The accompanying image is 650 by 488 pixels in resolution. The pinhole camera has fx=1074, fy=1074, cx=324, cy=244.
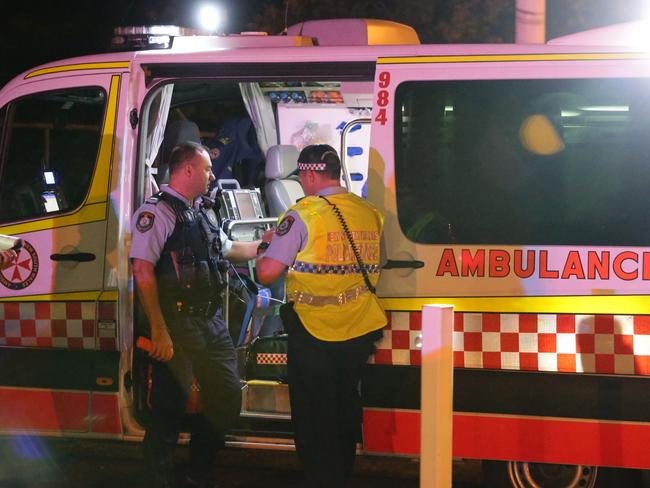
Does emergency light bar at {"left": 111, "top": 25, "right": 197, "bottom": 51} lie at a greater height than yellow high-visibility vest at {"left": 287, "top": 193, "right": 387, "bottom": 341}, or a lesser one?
greater

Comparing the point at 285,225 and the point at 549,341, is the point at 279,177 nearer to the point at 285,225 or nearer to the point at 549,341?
the point at 285,225

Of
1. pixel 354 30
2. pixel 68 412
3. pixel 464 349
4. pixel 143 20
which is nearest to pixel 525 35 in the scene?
pixel 354 30

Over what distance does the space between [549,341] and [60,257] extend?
8.03 ft

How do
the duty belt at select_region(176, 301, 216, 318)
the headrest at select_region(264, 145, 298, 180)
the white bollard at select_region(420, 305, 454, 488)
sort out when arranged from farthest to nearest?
the headrest at select_region(264, 145, 298, 180)
the duty belt at select_region(176, 301, 216, 318)
the white bollard at select_region(420, 305, 454, 488)

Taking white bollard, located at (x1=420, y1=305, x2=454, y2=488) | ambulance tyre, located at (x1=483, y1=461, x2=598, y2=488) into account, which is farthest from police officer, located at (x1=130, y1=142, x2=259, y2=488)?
white bollard, located at (x1=420, y1=305, x2=454, y2=488)

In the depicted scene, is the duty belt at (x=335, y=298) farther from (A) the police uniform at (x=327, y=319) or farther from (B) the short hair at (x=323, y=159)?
(B) the short hair at (x=323, y=159)

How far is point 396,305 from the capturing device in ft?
16.3

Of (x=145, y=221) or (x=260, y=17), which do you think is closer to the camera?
(x=145, y=221)

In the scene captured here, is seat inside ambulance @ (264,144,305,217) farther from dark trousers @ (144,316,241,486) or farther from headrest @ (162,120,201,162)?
dark trousers @ (144,316,241,486)

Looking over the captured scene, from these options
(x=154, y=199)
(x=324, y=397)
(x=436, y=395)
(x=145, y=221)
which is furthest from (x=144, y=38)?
(x=436, y=395)

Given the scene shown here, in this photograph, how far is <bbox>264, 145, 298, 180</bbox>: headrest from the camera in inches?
304

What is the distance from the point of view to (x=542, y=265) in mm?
4828

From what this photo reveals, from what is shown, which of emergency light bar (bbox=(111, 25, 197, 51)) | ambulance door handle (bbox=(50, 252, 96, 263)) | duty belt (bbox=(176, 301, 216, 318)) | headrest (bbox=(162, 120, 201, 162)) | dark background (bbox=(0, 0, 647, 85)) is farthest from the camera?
dark background (bbox=(0, 0, 647, 85))

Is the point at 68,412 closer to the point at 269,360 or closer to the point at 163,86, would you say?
the point at 269,360
